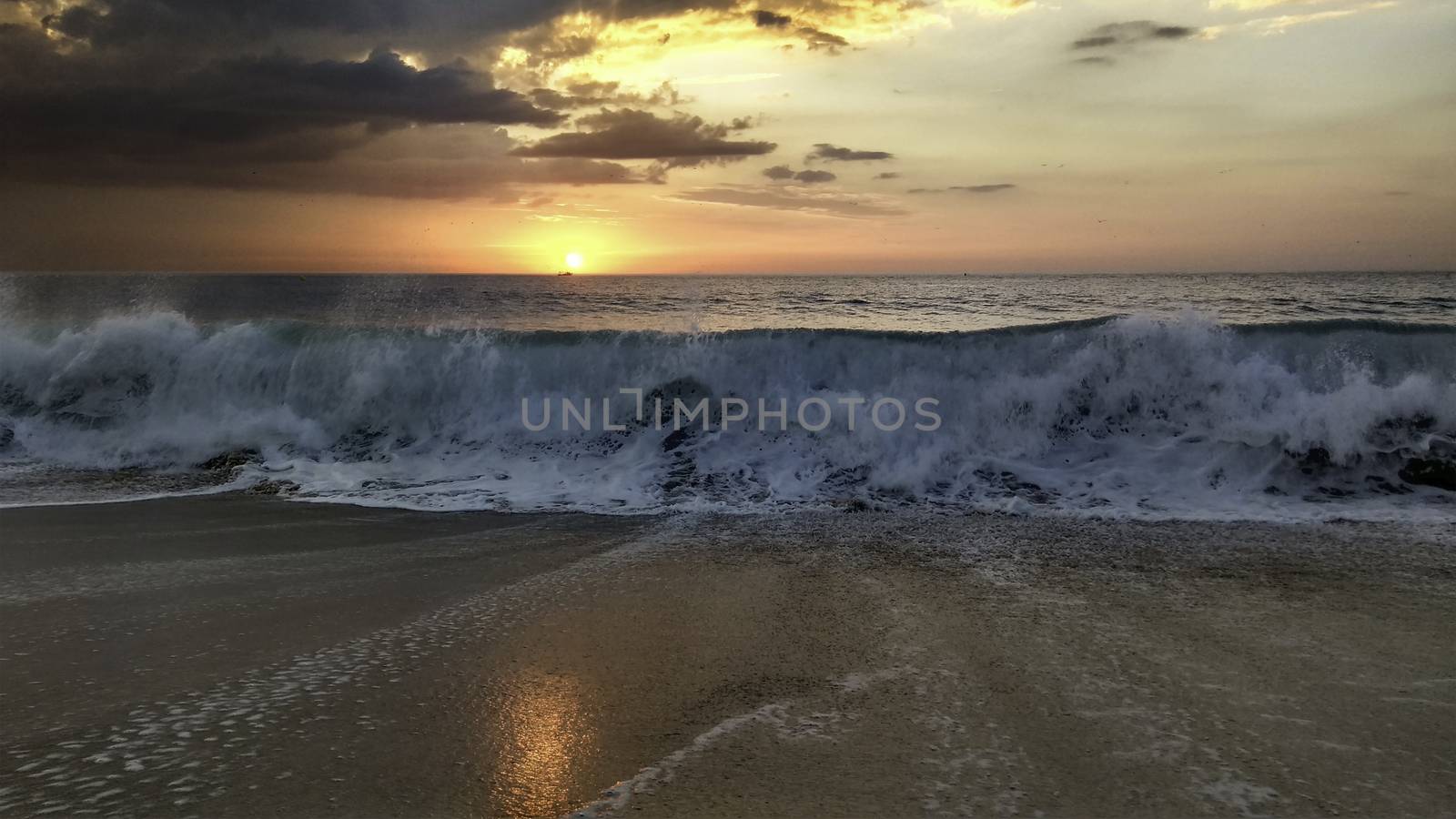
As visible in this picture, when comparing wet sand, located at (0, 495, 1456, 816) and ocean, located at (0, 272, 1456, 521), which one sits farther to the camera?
ocean, located at (0, 272, 1456, 521)

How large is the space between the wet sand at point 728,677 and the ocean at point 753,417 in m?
1.99

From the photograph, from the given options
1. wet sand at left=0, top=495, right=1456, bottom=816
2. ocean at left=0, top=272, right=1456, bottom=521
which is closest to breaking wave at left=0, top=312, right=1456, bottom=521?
Answer: ocean at left=0, top=272, right=1456, bottom=521

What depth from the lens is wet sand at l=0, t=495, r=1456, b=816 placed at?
292 centimetres

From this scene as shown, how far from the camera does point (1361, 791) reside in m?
2.92

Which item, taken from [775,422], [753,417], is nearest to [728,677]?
[775,422]

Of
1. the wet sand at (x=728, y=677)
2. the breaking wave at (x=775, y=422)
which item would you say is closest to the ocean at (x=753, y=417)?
the breaking wave at (x=775, y=422)

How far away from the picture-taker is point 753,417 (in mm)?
10750

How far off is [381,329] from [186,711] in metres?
11.1

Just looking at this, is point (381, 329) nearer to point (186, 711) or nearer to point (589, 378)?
point (589, 378)

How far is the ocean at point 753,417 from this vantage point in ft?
27.7

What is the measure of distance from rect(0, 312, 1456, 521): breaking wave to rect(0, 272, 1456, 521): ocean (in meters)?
0.04

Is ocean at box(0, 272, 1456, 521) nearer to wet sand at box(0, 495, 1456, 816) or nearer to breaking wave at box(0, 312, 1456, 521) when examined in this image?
breaking wave at box(0, 312, 1456, 521)

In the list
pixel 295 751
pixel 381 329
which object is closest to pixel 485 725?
pixel 295 751

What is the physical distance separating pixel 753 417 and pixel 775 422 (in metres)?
0.33
